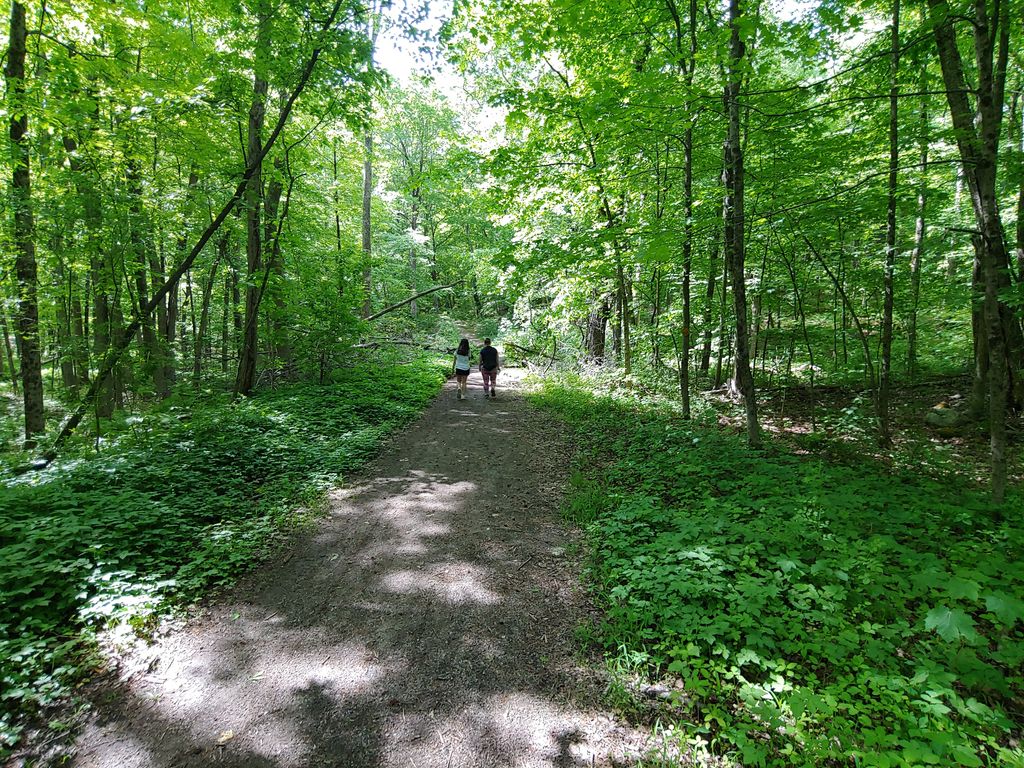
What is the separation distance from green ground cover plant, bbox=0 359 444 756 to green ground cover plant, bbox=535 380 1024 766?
3.81 metres

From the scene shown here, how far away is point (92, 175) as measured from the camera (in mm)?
6770

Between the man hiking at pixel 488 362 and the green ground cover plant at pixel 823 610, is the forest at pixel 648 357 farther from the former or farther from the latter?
the man hiking at pixel 488 362

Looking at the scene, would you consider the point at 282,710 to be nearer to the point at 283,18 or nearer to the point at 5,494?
the point at 5,494

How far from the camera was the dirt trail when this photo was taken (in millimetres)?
2607

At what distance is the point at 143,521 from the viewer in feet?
14.6

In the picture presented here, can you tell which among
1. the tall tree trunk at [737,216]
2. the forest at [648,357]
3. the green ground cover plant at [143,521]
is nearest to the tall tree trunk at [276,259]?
the forest at [648,357]

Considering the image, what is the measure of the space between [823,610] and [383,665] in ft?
10.9

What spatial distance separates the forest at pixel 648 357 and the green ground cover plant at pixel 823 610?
0.09 feet

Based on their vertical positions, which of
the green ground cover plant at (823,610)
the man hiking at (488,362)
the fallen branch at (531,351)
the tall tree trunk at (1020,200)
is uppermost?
the tall tree trunk at (1020,200)

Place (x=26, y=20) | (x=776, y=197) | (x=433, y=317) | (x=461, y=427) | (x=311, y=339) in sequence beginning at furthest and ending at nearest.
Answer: (x=433, y=317)
(x=311, y=339)
(x=461, y=427)
(x=26, y=20)
(x=776, y=197)

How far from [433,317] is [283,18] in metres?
22.9

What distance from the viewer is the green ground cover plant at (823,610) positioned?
93.6 inches

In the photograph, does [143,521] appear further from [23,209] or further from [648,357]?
[648,357]

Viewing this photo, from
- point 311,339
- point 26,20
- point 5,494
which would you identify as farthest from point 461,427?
point 26,20
